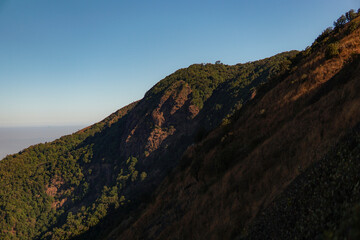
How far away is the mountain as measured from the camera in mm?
9977

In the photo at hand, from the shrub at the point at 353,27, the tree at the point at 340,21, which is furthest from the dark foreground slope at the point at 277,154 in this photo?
the tree at the point at 340,21

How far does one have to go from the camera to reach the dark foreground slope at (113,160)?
11050 centimetres

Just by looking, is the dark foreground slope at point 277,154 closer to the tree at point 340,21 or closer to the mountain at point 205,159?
the mountain at point 205,159

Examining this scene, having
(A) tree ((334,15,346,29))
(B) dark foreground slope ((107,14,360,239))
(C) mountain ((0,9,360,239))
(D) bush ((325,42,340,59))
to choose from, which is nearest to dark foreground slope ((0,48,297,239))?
(C) mountain ((0,9,360,239))

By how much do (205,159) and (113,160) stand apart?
12292cm

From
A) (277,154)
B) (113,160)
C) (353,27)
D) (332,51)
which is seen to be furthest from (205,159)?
(113,160)

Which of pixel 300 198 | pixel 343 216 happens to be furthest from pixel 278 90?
pixel 343 216

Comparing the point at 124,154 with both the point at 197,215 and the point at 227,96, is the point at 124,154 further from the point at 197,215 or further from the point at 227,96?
the point at 197,215

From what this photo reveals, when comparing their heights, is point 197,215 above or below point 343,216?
below

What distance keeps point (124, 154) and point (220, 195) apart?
411 ft

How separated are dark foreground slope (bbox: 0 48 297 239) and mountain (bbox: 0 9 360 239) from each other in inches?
29.1

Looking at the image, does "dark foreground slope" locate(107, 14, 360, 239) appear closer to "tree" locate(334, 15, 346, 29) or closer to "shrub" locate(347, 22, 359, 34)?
"shrub" locate(347, 22, 359, 34)

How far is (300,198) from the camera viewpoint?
572cm

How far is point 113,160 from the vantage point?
13800cm
